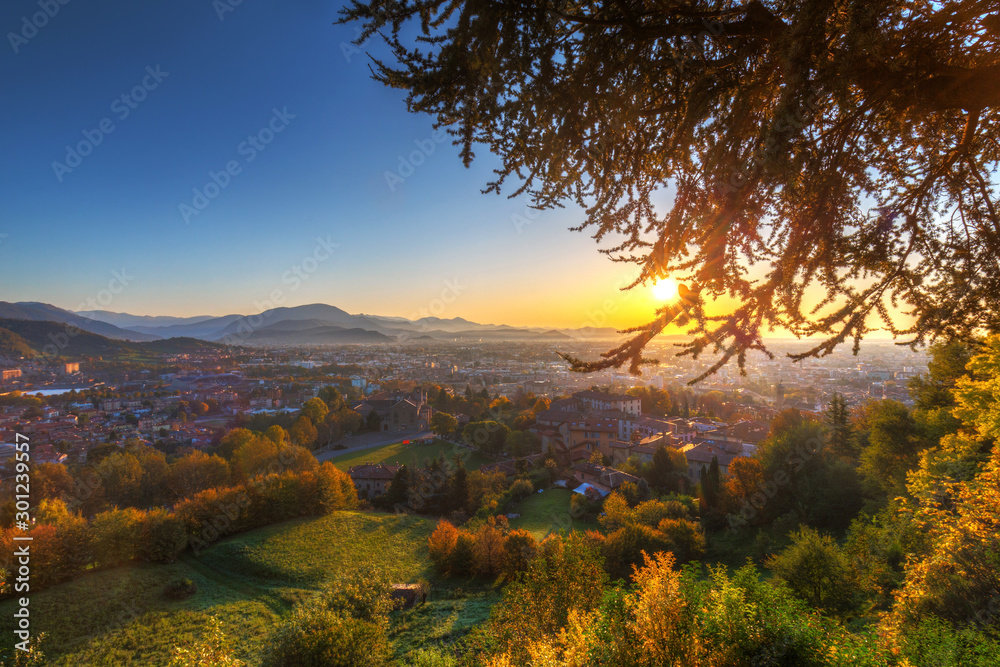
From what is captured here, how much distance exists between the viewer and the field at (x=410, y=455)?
33.5m

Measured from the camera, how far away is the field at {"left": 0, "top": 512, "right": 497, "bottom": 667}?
12.6 m

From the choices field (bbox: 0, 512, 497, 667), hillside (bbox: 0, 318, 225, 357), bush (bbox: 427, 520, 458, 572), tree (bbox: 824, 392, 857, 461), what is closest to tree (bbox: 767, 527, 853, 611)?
field (bbox: 0, 512, 497, 667)

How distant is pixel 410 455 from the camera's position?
35.9 meters

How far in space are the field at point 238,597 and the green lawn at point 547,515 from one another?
501cm

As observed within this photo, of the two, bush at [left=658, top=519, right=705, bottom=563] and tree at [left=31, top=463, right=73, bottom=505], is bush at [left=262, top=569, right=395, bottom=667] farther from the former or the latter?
tree at [left=31, top=463, right=73, bottom=505]

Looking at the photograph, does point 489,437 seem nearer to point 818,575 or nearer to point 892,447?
point 892,447

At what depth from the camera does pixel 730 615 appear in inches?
220

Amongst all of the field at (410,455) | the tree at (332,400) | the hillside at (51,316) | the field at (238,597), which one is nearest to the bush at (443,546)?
the field at (238,597)

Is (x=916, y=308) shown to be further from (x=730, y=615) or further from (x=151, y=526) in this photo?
(x=151, y=526)

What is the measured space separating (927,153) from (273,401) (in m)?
64.0

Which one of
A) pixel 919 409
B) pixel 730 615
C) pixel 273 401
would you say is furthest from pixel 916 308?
pixel 273 401

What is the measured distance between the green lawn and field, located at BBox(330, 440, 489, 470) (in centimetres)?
771

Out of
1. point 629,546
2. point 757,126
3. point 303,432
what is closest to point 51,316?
point 303,432

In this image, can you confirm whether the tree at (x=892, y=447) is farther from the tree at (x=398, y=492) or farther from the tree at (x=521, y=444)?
the tree at (x=398, y=492)
